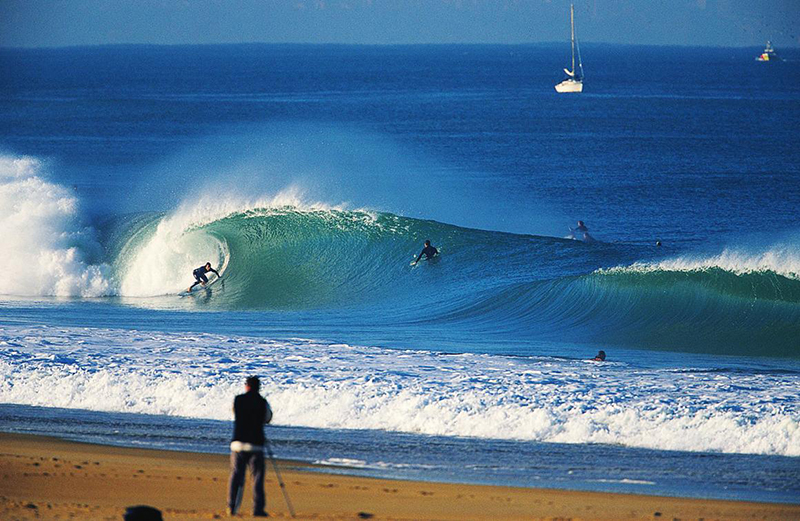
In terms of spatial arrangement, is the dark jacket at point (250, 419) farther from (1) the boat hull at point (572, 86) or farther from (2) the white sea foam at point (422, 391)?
(1) the boat hull at point (572, 86)

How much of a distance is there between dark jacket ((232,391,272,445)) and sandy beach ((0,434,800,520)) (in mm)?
599

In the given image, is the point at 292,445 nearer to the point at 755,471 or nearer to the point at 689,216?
the point at 755,471

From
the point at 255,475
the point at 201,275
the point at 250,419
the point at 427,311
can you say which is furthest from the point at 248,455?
the point at 201,275

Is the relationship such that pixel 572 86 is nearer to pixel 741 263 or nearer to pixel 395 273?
pixel 395 273

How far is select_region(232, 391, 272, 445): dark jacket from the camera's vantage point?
8.13 m

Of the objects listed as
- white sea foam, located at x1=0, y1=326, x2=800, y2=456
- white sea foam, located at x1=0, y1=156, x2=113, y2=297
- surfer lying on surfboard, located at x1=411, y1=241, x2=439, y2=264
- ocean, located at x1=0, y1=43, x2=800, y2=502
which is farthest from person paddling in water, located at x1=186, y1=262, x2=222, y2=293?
white sea foam, located at x1=0, y1=326, x2=800, y2=456

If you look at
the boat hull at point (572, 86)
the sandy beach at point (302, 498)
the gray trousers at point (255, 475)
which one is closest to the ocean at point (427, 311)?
the sandy beach at point (302, 498)

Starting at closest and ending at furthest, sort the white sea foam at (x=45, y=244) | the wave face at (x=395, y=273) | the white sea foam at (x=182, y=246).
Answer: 1. the wave face at (x=395, y=273)
2. the white sea foam at (x=45, y=244)
3. the white sea foam at (x=182, y=246)

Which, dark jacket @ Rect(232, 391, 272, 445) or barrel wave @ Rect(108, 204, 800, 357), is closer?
dark jacket @ Rect(232, 391, 272, 445)

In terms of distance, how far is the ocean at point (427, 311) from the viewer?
36.9ft

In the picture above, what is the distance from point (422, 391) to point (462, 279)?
10.2m

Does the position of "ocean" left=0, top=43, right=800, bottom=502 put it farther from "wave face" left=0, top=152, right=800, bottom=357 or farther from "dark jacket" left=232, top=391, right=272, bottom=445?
"dark jacket" left=232, top=391, right=272, bottom=445

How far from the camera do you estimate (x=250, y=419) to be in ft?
26.8

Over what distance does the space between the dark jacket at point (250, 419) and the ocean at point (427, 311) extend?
6.22 feet
